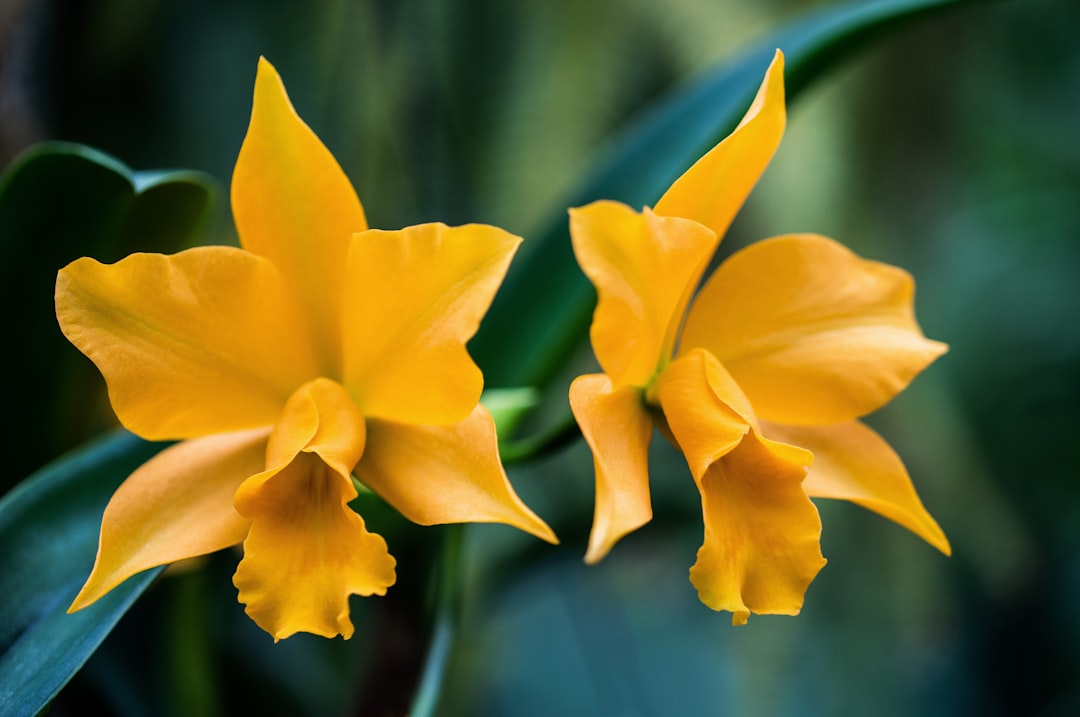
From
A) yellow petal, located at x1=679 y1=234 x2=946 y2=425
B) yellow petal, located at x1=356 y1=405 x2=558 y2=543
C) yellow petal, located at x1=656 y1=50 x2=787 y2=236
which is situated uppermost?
yellow petal, located at x1=656 y1=50 x2=787 y2=236

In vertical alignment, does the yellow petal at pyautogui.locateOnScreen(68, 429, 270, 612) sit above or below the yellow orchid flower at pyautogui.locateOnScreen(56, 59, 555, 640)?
below

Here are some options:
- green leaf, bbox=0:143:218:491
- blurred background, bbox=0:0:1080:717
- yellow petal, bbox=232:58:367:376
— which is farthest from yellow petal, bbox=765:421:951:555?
blurred background, bbox=0:0:1080:717

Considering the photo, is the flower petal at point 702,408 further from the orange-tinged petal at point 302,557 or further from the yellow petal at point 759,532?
the orange-tinged petal at point 302,557

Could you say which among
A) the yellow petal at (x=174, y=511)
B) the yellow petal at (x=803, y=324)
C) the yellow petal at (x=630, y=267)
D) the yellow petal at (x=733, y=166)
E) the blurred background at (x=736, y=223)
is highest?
the yellow petal at (x=733, y=166)

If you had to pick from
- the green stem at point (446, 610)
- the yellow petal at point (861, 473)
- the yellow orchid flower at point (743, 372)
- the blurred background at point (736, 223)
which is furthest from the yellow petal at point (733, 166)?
the blurred background at point (736, 223)

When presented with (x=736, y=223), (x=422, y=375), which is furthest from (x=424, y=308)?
(x=736, y=223)

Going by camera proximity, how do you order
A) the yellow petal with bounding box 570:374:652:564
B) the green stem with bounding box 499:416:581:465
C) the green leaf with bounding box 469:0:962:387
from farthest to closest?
the green leaf with bounding box 469:0:962:387
the green stem with bounding box 499:416:581:465
the yellow petal with bounding box 570:374:652:564

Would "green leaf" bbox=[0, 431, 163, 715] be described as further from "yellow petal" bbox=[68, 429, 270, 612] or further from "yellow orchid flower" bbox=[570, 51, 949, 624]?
"yellow orchid flower" bbox=[570, 51, 949, 624]

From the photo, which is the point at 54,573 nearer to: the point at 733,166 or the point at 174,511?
the point at 174,511

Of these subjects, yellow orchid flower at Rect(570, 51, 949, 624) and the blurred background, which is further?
the blurred background
